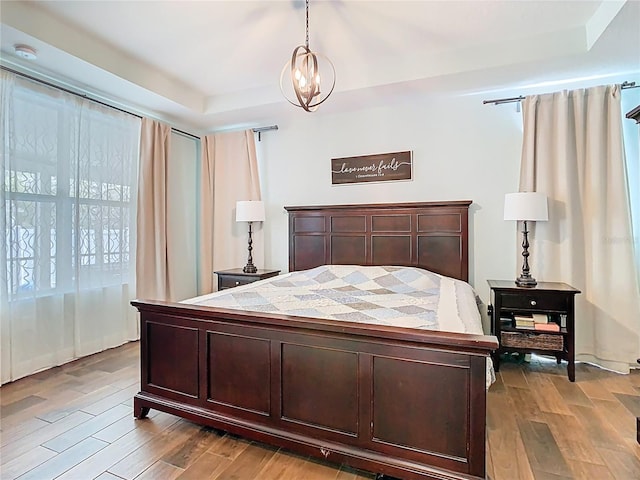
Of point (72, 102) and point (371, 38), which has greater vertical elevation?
point (371, 38)

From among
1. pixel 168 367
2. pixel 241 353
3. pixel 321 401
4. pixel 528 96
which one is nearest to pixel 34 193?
pixel 168 367

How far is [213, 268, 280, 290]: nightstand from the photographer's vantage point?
3.81 metres

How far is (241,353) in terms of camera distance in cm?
190

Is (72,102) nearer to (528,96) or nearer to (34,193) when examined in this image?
(34,193)

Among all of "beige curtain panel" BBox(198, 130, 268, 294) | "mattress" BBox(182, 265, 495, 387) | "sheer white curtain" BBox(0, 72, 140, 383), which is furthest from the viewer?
"beige curtain panel" BBox(198, 130, 268, 294)

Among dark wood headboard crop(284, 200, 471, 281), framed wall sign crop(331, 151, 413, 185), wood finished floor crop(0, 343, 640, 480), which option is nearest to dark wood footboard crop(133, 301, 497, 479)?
wood finished floor crop(0, 343, 640, 480)

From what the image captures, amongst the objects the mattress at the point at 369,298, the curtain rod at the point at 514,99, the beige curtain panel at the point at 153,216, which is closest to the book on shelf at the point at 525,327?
the mattress at the point at 369,298

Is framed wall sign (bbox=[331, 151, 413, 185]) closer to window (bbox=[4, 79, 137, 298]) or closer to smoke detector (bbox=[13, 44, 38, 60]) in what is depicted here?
window (bbox=[4, 79, 137, 298])

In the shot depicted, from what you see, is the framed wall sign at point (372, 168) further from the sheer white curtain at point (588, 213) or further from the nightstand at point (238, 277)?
the nightstand at point (238, 277)

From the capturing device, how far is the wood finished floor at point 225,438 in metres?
1.68

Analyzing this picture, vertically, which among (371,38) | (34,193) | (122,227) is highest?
Answer: (371,38)

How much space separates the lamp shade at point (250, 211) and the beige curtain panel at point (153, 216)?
2.82 feet

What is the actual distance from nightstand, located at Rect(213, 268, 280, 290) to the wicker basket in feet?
7.75

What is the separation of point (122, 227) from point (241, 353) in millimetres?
2445
